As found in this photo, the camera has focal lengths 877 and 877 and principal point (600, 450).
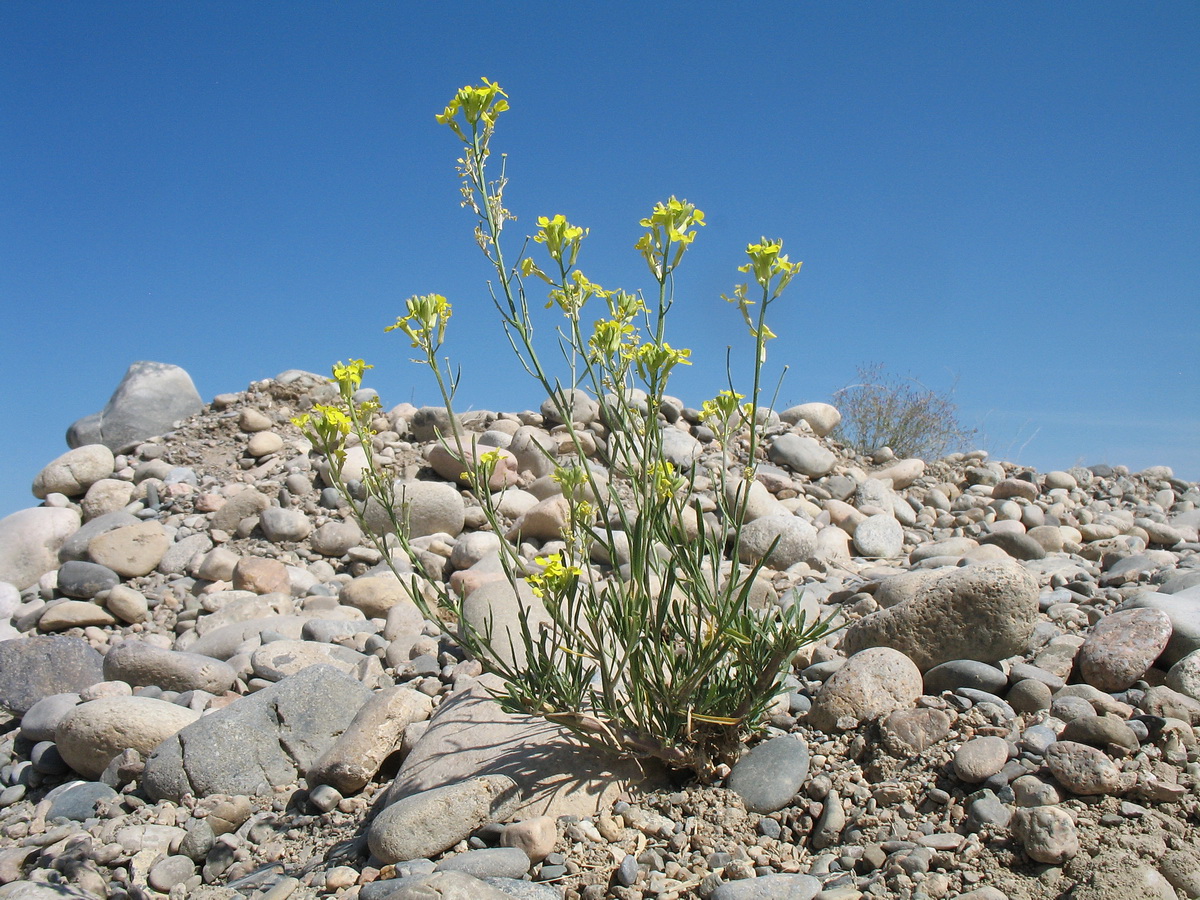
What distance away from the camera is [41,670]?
4812 mm

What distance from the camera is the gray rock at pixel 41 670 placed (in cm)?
474

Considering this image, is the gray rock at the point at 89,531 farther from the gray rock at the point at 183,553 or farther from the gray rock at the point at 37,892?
the gray rock at the point at 37,892

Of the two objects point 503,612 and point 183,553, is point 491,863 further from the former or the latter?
point 183,553

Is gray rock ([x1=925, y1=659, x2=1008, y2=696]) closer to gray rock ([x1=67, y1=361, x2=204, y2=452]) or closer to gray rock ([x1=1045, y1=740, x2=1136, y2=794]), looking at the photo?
gray rock ([x1=1045, y1=740, x2=1136, y2=794])

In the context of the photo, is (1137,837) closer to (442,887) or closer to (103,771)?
(442,887)

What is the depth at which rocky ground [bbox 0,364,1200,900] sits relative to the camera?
2.56 metres

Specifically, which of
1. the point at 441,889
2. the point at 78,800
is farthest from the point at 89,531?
the point at 441,889

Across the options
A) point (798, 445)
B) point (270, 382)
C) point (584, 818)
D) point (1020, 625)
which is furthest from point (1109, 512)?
point (270, 382)

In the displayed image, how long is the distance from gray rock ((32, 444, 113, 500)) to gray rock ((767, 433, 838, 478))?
6.44 metres

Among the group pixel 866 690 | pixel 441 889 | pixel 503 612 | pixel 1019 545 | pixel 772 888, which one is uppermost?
pixel 1019 545

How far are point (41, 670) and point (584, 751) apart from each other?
3479 millimetres

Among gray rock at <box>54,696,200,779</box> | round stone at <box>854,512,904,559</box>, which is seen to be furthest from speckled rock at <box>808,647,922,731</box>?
round stone at <box>854,512,904,559</box>

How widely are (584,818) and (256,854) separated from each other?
127cm

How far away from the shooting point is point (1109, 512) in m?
8.22
